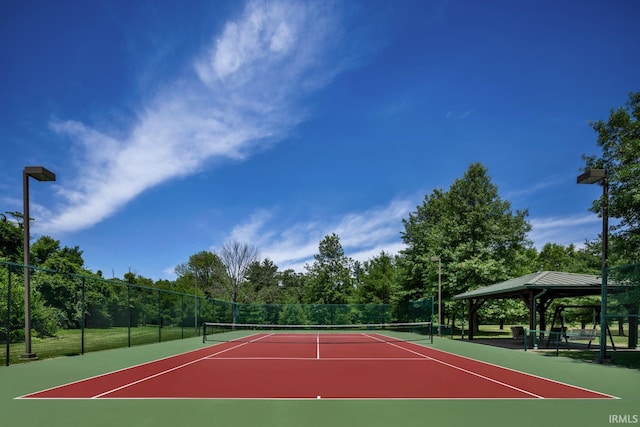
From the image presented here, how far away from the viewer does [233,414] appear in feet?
22.3

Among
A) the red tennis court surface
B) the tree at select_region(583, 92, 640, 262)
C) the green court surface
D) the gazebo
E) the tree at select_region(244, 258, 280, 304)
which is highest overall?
the tree at select_region(583, 92, 640, 262)

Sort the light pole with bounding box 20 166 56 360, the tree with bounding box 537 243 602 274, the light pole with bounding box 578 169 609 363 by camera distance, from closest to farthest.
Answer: the light pole with bounding box 20 166 56 360
the light pole with bounding box 578 169 609 363
the tree with bounding box 537 243 602 274

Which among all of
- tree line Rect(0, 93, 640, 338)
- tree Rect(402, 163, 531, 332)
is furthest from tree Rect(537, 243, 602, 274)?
tree Rect(402, 163, 531, 332)

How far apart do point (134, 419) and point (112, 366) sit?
6.74 m

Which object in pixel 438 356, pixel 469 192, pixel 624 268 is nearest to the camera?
pixel 624 268

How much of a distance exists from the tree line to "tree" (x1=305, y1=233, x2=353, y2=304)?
11cm

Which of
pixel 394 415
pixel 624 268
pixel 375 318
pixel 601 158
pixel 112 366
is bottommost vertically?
pixel 375 318

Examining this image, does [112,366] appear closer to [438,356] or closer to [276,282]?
[438,356]

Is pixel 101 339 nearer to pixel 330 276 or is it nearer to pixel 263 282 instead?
pixel 330 276

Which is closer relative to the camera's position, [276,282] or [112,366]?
[112,366]

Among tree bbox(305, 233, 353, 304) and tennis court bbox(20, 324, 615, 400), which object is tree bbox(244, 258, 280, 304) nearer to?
tree bbox(305, 233, 353, 304)

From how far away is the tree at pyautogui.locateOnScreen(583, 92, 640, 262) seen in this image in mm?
13953

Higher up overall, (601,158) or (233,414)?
(601,158)

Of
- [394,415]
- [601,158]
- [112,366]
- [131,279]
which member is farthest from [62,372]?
[131,279]
